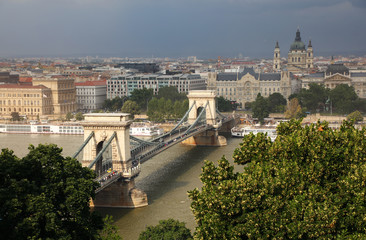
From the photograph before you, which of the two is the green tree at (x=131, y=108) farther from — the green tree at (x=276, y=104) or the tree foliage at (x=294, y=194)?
the tree foliage at (x=294, y=194)

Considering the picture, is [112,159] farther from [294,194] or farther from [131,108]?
[131,108]

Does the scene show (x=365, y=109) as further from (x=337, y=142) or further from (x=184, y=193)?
(x=337, y=142)

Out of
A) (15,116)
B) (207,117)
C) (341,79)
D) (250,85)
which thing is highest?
(341,79)

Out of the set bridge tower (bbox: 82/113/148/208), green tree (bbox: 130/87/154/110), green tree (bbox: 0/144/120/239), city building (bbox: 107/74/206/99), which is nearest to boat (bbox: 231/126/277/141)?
green tree (bbox: 130/87/154/110)

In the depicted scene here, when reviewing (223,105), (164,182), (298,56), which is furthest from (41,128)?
(298,56)

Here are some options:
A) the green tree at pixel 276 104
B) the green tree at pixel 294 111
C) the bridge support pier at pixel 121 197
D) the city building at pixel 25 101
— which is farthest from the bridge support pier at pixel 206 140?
the city building at pixel 25 101

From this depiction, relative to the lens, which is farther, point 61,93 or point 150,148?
point 61,93

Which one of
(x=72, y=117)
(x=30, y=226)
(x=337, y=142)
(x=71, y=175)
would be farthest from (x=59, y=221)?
(x=72, y=117)

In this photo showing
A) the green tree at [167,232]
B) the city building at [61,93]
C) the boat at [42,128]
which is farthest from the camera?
the city building at [61,93]
